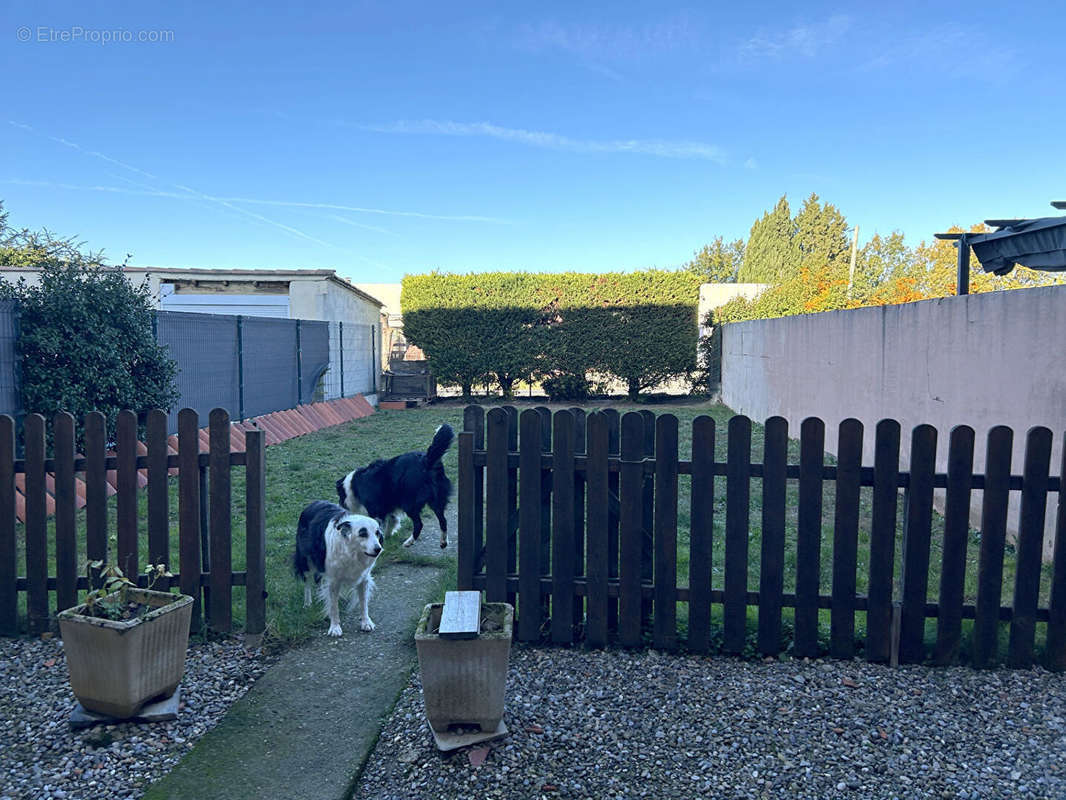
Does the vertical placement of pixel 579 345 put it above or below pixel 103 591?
above

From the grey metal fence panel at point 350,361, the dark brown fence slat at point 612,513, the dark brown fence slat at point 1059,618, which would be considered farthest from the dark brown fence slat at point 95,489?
the grey metal fence panel at point 350,361

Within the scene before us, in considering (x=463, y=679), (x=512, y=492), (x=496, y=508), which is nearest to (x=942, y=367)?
(x=512, y=492)

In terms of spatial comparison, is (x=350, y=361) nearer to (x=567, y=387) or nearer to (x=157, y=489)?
(x=567, y=387)

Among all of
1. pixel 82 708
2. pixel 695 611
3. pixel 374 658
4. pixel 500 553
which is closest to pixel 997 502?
pixel 695 611

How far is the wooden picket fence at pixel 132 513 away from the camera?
3760mm

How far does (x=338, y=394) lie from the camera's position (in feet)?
55.0

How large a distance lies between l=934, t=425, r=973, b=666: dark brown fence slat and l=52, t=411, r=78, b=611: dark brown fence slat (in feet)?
14.7

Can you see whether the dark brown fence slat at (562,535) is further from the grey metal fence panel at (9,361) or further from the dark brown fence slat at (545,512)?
the grey metal fence panel at (9,361)

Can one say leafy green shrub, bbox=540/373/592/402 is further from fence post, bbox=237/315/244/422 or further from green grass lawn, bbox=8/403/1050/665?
fence post, bbox=237/315/244/422

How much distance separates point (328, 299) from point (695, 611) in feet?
47.1

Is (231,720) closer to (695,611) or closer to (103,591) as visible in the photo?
(103,591)

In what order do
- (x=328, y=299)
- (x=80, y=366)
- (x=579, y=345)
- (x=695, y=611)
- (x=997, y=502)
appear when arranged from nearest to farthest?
(x=997, y=502) < (x=695, y=611) < (x=80, y=366) < (x=328, y=299) < (x=579, y=345)

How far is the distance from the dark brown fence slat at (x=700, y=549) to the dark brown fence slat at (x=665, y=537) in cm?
10

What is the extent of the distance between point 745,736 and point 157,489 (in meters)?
3.13
